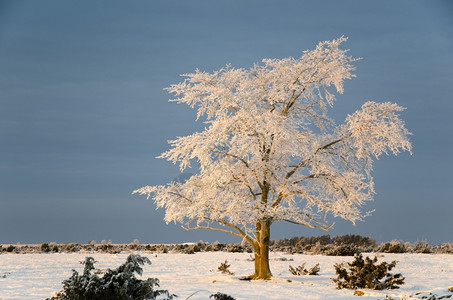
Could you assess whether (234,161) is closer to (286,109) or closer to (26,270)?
(286,109)

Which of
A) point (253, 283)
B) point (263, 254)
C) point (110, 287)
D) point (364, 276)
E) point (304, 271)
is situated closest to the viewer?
point (110, 287)

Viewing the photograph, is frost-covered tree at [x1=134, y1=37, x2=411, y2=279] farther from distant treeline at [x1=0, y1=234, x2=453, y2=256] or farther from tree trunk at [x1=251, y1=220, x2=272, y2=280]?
distant treeline at [x1=0, y1=234, x2=453, y2=256]

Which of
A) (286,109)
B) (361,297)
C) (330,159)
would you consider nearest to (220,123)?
(286,109)

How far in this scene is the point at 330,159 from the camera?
1692 centimetres

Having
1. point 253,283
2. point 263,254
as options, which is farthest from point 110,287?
point 263,254

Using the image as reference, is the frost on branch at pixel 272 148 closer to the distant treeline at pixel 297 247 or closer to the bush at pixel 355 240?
the distant treeline at pixel 297 247

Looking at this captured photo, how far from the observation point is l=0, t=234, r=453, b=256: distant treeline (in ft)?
102

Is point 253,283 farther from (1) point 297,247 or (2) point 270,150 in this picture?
(1) point 297,247

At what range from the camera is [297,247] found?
3950cm

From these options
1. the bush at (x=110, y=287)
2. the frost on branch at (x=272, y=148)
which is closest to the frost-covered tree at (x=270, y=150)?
the frost on branch at (x=272, y=148)

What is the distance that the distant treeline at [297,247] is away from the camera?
3116 centimetres

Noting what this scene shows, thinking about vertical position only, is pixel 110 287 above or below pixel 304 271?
above

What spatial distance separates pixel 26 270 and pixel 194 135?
876 cm

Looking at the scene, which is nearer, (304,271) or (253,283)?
A: (253,283)
